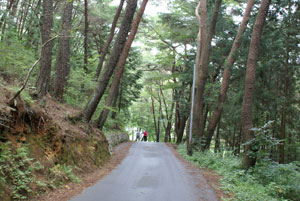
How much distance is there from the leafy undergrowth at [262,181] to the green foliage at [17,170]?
205 inches

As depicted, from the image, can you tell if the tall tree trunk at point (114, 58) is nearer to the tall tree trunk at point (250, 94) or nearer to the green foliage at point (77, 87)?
the green foliage at point (77, 87)

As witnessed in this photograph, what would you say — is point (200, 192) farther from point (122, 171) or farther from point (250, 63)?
point (250, 63)

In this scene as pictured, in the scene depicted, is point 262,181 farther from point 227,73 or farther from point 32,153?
point 227,73

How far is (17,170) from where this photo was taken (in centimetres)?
577

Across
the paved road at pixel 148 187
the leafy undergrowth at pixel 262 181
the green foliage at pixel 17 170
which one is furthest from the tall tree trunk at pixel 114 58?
the green foliage at pixel 17 170

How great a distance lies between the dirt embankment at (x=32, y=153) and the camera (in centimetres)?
561

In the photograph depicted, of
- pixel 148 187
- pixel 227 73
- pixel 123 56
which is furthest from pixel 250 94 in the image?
pixel 123 56

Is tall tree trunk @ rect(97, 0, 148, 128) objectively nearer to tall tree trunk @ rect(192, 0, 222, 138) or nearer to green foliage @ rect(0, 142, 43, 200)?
tall tree trunk @ rect(192, 0, 222, 138)

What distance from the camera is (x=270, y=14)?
14.1 m

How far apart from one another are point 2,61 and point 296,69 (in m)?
13.6

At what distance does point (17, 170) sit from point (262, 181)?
854 centimetres

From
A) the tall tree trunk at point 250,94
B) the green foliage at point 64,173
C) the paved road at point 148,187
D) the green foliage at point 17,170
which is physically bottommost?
the paved road at point 148,187

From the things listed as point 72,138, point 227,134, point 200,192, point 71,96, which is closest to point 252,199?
point 200,192

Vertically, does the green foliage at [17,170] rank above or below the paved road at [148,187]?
above
